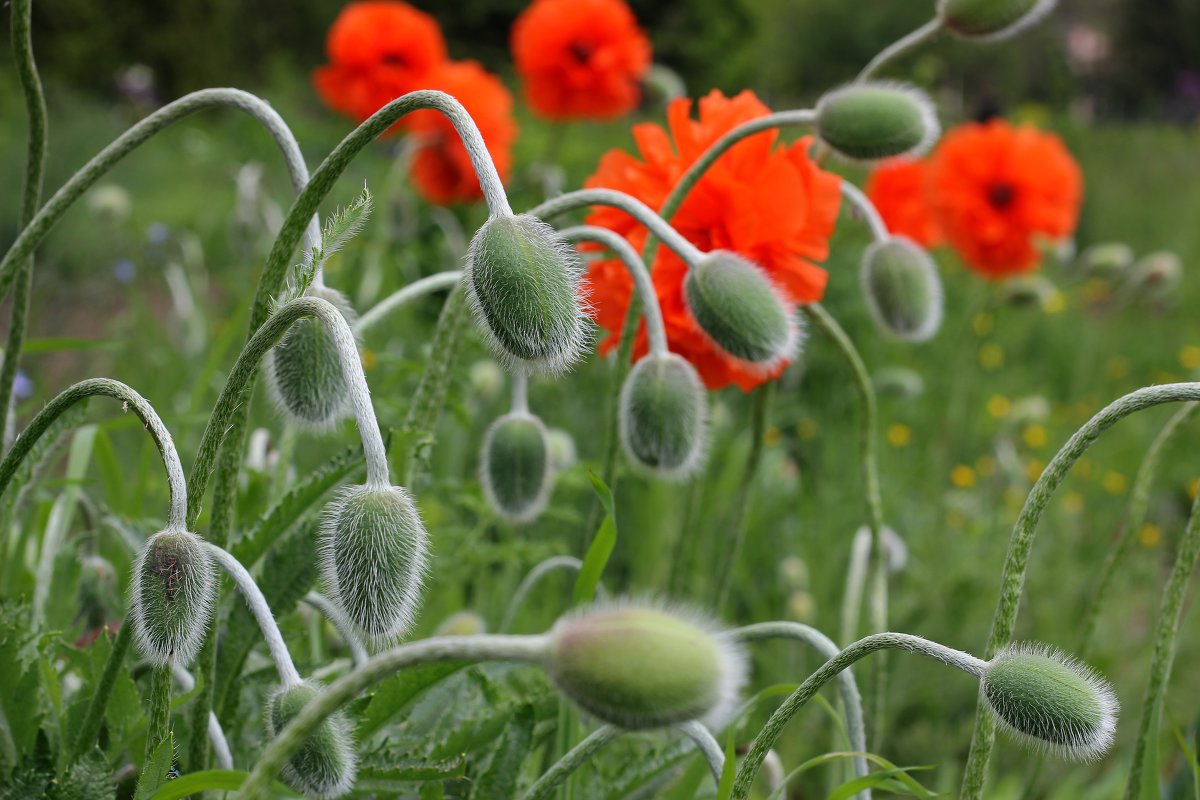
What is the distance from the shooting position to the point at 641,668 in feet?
1.87

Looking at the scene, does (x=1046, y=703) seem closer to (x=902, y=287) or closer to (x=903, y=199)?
(x=902, y=287)

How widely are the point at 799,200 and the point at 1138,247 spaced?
6.23 m

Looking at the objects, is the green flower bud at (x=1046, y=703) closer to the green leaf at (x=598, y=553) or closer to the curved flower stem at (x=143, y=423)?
the green leaf at (x=598, y=553)

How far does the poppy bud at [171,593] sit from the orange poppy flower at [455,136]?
2071 millimetres

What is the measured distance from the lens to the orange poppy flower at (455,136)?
9.64 feet

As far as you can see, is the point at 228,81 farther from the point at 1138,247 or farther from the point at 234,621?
the point at 234,621

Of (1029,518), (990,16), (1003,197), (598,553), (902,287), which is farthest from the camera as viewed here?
(1003,197)

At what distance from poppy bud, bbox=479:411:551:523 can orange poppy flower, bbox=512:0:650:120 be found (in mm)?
2000

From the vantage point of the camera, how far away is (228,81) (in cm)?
1040

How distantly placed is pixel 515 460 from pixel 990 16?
738 millimetres

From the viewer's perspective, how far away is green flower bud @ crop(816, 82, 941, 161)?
46.7 inches

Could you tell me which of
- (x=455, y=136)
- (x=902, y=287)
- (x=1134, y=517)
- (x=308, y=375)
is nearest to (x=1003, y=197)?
(x=455, y=136)

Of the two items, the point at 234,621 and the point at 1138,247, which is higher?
the point at 1138,247

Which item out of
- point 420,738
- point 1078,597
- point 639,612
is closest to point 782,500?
point 1078,597
